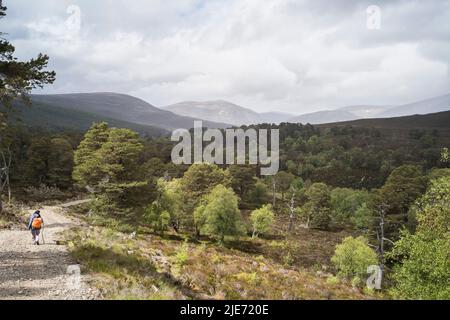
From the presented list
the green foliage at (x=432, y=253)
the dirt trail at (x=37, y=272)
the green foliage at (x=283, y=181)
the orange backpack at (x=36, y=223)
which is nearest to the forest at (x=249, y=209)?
the green foliage at (x=432, y=253)

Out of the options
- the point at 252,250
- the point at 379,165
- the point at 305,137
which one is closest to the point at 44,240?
the point at 252,250

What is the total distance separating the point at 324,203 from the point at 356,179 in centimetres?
5494

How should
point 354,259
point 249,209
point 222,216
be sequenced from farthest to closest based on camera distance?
point 249,209 < point 222,216 < point 354,259

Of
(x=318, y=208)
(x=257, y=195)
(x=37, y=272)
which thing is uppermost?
(x=37, y=272)

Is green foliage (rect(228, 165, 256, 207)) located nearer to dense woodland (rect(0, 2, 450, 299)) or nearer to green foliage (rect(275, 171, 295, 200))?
dense woodland (rect(0, 2, 450, 299))

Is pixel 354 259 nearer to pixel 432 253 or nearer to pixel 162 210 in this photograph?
pixel 432 253

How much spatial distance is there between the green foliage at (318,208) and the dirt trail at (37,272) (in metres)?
59.8

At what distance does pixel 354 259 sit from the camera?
4275cm

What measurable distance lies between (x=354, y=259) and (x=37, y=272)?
3615 centimetres

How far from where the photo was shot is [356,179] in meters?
126

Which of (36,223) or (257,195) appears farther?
(257,195)

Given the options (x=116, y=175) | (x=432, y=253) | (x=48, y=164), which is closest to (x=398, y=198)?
(x=432, y=253)

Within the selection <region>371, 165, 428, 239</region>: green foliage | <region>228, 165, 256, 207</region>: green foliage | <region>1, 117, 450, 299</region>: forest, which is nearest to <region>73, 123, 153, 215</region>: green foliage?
<region>1, 117, 450, 299</region>: forest
